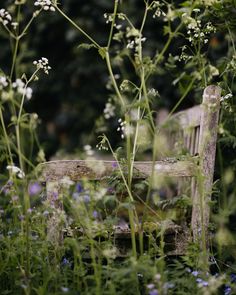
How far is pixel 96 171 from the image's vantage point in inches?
103

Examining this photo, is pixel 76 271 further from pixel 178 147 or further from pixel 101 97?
pixel 101 97

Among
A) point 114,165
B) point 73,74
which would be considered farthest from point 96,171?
point 73,74

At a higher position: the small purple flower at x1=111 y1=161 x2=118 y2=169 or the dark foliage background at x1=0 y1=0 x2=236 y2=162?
the dark foliage background at x1=0 y1=0 x2=236 y2=162

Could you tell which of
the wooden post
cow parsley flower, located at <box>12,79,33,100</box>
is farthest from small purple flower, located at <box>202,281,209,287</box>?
cow parsley flower, located at <box>12,79,33,100</box>

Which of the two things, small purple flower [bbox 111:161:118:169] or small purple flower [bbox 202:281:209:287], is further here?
small purple flower [bbox 111:161:118:169]

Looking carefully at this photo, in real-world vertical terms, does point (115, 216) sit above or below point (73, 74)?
below

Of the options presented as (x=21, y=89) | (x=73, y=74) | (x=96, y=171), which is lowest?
(x=96, y=171)

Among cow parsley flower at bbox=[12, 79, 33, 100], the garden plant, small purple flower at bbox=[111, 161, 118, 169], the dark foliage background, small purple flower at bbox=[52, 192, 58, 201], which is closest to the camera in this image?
cow parsley flower at bbox=[12, 79, 33, 100]

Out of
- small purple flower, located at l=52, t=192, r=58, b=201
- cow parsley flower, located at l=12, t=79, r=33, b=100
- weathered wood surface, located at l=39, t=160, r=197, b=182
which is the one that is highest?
cow parsley flower, located at l=12, t=79, r=33, b=100

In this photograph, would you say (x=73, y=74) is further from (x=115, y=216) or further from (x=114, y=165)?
(x=115, y=216)

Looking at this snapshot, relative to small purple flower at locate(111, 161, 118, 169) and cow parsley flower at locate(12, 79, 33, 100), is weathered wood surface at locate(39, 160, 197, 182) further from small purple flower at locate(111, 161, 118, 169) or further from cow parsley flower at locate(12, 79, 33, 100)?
cow parsley flower at locate(12, 79, 33, 100)

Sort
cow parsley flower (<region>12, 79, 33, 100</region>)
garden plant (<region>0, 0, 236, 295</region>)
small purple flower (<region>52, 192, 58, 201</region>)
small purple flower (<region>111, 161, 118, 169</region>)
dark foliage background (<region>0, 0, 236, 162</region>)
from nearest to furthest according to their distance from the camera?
1. cow parsley flower (<region>12, 79, 33, 100</region>)
2. garden plant (<region>0, 0, 236, 295</region>)
3. small purple flower (<region>52, 192, 58, 201</region>)
4. small purple flower (<region>111, 161, 118, 169</region>)
5. dark foliage background (<region>0, 0, 236, 162</region>)

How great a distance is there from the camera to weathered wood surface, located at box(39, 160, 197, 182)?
2.59m

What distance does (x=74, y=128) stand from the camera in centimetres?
555
